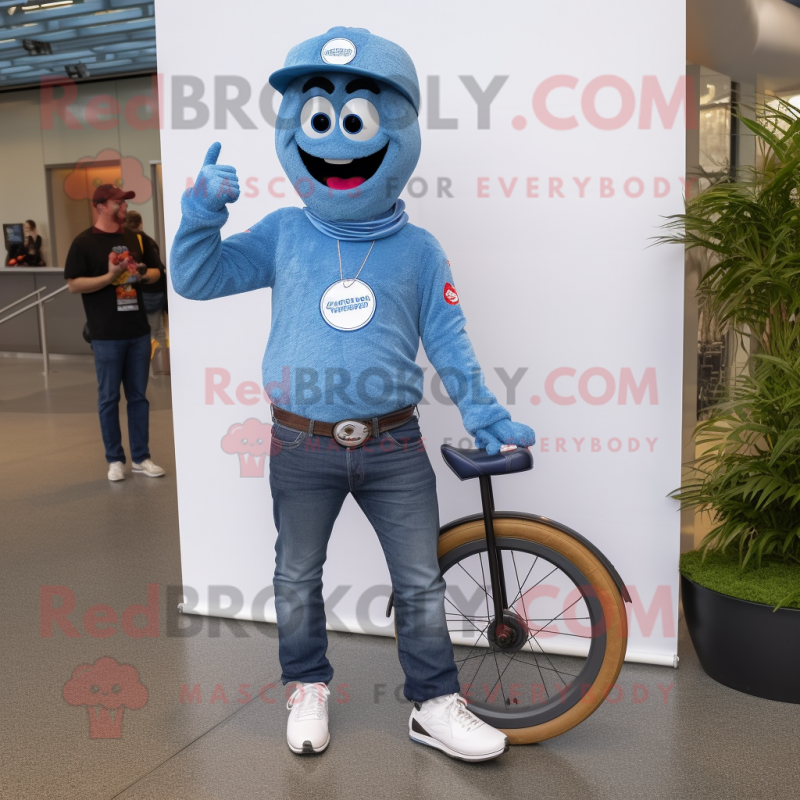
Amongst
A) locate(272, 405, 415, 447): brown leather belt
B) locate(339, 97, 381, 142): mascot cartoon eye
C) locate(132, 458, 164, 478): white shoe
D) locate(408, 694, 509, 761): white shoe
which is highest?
locate(339, 97, 381, 142): mascot cartoon eye

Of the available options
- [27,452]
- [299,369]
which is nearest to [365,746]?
[299,369]

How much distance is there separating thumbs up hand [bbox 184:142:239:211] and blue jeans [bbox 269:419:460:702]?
0.51m

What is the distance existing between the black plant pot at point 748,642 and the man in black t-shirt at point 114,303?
3041mm

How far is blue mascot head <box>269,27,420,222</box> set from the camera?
1.85 m

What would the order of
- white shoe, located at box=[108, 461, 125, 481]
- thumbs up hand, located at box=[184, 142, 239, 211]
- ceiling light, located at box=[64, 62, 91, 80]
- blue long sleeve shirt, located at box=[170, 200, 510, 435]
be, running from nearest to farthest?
1. thumbs up hand, located at box=[184, 142, 239, 211]
2. blue long sleeve shirt, located at box=[170, 200, 510, 435]
3. white shoe, located at box=[108, 461, 125, 481]
4. ceiling light, located at box=[64, 62, 91, 80]

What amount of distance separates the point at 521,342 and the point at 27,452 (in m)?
3.76

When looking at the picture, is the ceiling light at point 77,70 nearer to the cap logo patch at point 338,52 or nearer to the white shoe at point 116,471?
the white shoe at point 116,471

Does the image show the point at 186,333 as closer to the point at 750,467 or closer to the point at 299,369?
the point at 299,369

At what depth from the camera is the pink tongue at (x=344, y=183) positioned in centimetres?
191

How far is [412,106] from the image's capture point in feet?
6.39

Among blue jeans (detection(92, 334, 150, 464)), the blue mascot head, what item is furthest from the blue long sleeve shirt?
blue jeans (detection(92, 334, 150, 464))

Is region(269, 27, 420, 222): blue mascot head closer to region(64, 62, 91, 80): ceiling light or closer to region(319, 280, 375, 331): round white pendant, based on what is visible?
region(319, 280, 375, 331): round white pendant

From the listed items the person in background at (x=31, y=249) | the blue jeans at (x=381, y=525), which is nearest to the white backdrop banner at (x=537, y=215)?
the blue jeans at (x=381, y=525)

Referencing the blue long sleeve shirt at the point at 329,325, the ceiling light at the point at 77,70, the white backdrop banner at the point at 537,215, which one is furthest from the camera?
the ceiling light at the point at 77,70
